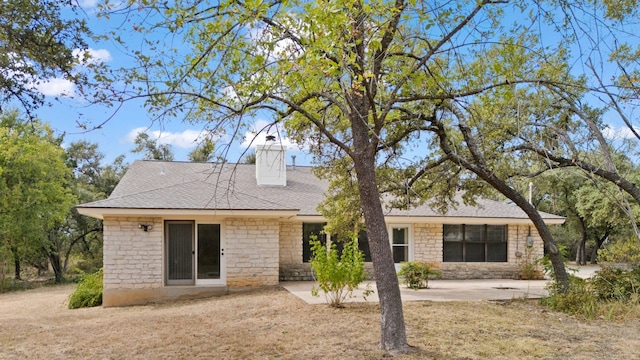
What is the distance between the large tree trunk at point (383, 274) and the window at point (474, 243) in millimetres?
11172

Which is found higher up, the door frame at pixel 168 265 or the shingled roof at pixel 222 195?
the shingled roof at pixel 222 195

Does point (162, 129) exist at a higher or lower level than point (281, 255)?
higher

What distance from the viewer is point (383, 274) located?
20.5 feet

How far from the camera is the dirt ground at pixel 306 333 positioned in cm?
634

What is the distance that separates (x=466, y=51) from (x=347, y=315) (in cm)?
500

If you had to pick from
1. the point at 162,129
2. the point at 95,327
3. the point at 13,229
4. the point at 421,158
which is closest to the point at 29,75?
the point at 162,129

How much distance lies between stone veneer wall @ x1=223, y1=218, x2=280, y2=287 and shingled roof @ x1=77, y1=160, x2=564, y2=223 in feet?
2.17

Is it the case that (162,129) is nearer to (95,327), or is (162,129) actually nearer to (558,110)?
(95,327)

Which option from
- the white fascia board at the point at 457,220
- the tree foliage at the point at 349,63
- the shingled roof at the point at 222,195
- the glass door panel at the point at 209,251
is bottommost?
the glass door panel at the point at 209,251

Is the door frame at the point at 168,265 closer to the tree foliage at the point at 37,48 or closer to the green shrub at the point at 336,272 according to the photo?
the green shrub at the point at 336,272

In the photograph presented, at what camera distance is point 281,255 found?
15531 mm

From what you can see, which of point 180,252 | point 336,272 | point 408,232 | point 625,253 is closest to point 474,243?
point 408,232

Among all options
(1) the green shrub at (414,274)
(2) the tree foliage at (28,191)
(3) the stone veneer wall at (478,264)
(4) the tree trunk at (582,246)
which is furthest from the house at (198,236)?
(4) the tree trunk at (582,246)

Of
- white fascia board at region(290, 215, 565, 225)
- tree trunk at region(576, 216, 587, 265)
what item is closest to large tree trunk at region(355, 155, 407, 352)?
white fascia board at region(290, 215, 565, 225)
